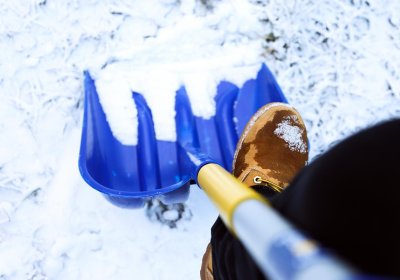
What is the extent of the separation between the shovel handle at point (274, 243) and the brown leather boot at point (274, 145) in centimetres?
52

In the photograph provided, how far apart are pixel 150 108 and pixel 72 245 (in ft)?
1.58

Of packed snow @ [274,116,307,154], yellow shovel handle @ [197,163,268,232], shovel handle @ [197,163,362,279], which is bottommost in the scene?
packed snow @ [274,116,307,154]

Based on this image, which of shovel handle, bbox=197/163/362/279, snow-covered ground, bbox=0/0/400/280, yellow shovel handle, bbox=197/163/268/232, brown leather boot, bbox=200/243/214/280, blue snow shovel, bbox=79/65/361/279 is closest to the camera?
shovel handle, bbox=197/163/362/279

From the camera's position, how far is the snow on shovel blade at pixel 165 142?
1.30 metres

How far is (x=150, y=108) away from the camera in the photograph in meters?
1.38

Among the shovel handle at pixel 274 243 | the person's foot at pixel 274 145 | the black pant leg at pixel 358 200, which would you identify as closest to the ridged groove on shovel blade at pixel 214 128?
the person's foot at pixel 274 145

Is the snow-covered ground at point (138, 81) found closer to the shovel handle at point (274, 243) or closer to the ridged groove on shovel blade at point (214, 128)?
the ridged groove on shovel blade at point (214, 128)

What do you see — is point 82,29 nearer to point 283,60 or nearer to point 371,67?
point 283,60

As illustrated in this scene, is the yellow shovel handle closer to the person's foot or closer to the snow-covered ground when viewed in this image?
the person's foot

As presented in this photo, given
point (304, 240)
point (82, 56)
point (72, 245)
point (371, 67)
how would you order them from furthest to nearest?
1. point (371, 67)
2. point (82, 56)
3. point (72, 245)
4. point (304, 240)

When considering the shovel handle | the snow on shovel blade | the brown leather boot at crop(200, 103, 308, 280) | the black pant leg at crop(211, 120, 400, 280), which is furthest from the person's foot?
the black pant leg at crop(211, 120, 400, 280)

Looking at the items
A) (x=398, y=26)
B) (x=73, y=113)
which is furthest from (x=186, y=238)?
(x=398, y=26)

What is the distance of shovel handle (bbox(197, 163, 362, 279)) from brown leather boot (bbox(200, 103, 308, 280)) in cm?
52

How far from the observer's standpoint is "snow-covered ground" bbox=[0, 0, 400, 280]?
4.38 ft
